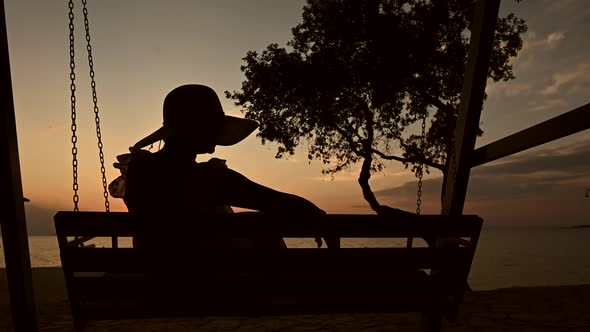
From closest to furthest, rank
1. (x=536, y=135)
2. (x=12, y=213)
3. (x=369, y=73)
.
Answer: (x=12, y=213), (x=536, y=135), (x=369, y=73)

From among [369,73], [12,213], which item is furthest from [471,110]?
[369,73]

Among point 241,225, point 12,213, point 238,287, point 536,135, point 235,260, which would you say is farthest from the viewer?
point 536,135

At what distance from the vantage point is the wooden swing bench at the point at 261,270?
3.08 m

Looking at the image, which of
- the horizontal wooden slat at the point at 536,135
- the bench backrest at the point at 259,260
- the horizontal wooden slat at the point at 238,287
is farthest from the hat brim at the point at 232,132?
the horizontal wooden slat at the point at 536,135

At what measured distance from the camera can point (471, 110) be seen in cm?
491

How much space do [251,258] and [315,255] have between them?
367mm

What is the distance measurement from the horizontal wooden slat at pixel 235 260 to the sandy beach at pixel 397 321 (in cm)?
311

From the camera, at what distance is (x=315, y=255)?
324 cm

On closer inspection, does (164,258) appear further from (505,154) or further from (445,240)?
(505,154)

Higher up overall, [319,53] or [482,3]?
[319,53]

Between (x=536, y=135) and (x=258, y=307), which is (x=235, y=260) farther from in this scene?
(x=536, y=135)

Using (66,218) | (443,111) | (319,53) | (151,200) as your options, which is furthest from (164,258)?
(443,111)

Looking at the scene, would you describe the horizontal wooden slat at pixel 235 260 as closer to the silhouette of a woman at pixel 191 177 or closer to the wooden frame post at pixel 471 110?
the silhouette of a woman at pixel 191 177

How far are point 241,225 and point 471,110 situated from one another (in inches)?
108
